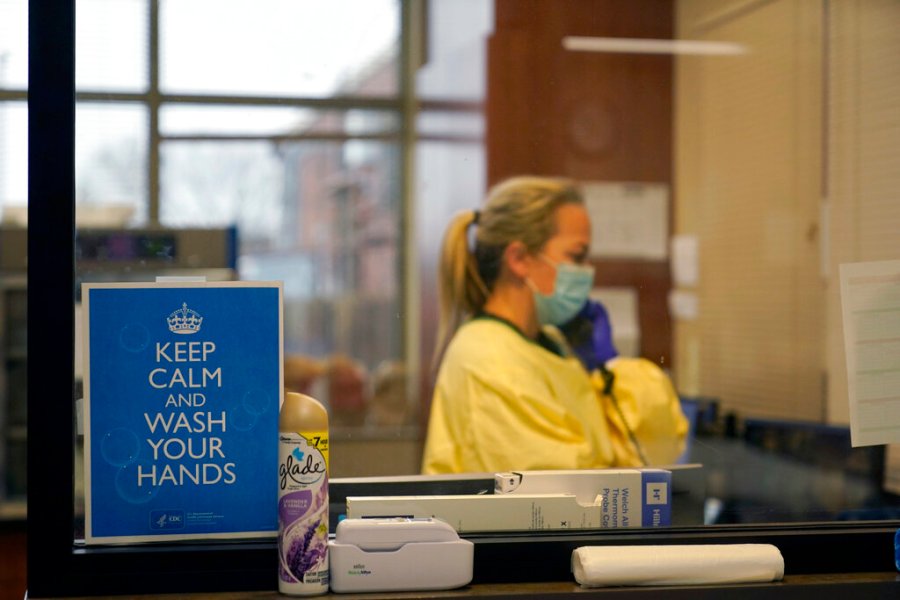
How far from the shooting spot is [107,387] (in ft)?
3.62

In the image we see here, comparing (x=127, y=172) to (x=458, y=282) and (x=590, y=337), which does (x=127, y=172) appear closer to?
(x=458, y=282)

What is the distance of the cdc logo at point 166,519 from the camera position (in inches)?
43.5

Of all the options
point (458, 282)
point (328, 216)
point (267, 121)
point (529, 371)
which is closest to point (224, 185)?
point (267, 121)

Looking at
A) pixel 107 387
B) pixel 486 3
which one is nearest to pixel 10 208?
pixel 486 3

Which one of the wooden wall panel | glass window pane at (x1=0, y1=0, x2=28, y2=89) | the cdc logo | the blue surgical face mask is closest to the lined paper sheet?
the cdc logo

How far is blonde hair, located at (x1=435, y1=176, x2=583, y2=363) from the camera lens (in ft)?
7.79

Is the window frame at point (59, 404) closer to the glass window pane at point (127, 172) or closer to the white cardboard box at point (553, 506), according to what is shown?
the white cardboard box at point (553, 506)

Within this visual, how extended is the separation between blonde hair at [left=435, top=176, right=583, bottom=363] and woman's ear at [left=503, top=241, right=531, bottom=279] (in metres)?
0.01

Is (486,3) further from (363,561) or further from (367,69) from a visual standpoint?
(363,561)

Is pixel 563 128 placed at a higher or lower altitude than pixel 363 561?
higher

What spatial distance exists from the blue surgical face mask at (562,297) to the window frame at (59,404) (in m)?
1.31

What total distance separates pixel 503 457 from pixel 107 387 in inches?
42.2

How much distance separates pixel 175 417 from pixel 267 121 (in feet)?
11.4

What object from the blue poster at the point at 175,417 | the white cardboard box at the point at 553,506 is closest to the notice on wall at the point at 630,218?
the white cardboard box at the point at 553,506
